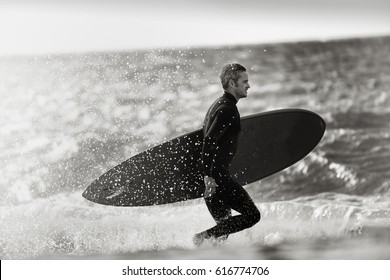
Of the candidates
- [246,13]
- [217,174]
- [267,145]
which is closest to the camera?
[217,174]

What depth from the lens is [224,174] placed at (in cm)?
248

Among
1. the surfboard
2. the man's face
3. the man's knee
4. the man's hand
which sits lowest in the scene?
the man's knee

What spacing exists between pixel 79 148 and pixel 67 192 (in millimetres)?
221

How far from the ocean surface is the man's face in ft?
0.29

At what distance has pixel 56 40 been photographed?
9.05ft

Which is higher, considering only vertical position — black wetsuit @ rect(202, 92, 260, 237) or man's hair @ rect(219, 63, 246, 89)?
man's hair @ rect(219, 63, 246, 89)

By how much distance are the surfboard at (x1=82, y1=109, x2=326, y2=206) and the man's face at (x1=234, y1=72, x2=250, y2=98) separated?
117 millimetres

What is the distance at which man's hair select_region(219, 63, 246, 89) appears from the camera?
2623 mm

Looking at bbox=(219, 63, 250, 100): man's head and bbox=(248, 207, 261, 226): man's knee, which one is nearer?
bbox=(248, 207, 261, 226): man's knee

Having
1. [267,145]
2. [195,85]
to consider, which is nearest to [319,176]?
[267,145]

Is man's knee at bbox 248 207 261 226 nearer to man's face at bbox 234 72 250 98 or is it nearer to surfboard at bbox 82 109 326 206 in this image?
surfboard at bbox 82 109 326 206

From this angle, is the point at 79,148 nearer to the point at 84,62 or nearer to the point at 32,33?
the point at 84,62

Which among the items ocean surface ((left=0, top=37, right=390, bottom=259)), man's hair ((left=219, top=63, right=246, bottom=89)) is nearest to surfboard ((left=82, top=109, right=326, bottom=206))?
ocean surface ((left=0, top=37, right=390, bottom=259))

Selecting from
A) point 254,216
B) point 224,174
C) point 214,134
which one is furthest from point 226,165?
point 254,216
